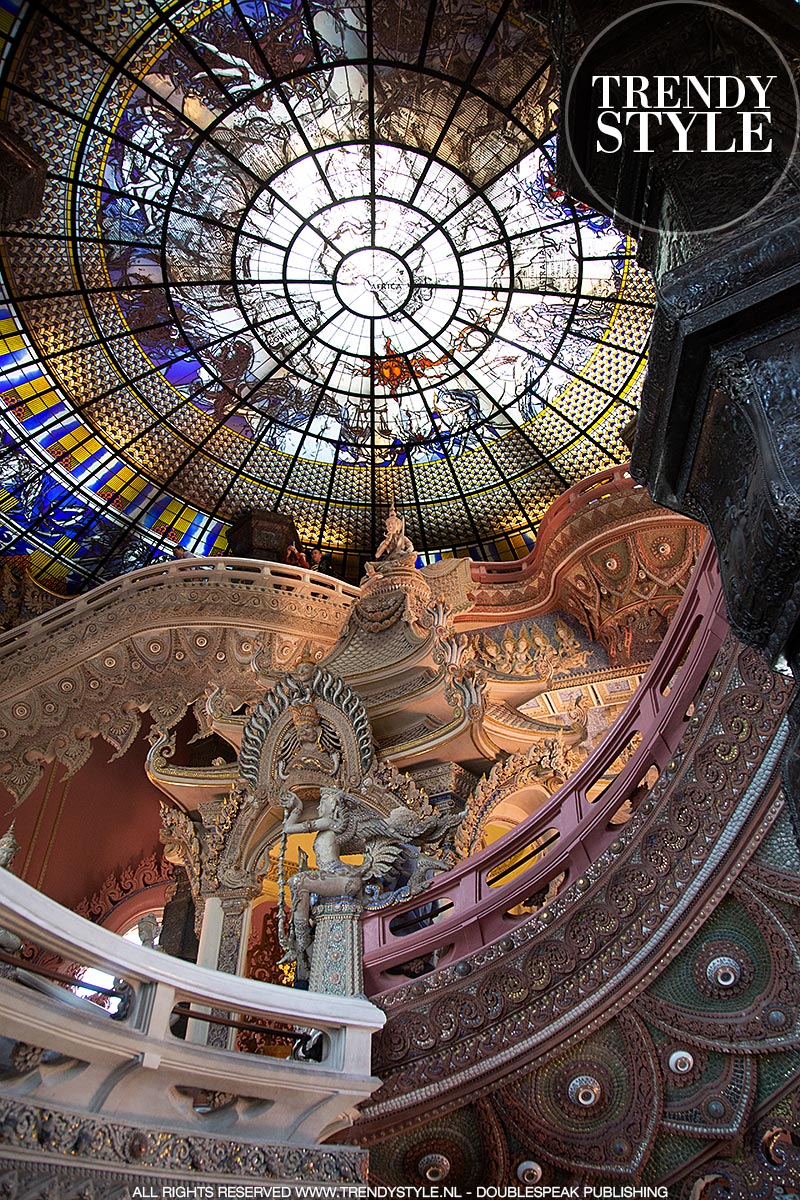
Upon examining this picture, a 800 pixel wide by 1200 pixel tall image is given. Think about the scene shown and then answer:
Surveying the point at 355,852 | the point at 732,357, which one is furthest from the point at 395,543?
the point at 732,357

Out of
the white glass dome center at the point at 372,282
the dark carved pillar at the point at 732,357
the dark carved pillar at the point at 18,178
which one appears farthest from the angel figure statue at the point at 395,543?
the dark carved pillar at the point at 732,357

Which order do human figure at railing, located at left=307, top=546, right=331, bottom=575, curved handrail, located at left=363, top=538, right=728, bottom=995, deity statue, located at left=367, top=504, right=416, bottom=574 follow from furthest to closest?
1. human figure at railing, located at left=307, top=546, right=331, bottom=575
2. deity statue, located at left=367, top=504, right=416, bottom=574
3. curved handrail, located at left=363, top=538, right=728, bottom=995

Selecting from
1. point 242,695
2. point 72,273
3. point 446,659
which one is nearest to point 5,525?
point 72,273

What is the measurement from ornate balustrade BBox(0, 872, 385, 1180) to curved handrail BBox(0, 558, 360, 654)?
10701 mm

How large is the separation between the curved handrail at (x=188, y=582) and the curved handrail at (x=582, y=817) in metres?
9.48

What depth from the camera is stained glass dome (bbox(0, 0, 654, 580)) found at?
12.8 m

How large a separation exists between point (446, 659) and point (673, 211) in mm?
8912

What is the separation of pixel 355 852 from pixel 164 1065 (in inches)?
94.0

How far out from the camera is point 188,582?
14.4m

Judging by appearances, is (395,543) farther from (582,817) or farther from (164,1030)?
(164,1030)

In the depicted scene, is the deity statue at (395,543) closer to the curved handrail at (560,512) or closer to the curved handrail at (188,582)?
the curved handrail at (188,582)

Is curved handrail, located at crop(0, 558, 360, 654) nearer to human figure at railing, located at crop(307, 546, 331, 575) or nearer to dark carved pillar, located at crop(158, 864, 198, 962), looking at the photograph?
human figure at railing, located at crop(307, 546, 331, 575)

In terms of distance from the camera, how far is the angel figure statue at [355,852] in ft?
16.8

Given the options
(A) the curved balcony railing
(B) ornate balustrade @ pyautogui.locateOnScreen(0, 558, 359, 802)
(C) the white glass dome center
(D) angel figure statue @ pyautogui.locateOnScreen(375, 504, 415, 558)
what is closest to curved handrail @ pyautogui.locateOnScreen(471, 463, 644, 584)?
(D) angel figure statue @ pyautogui.locateOnScreen(375, 504, 415, 558)
